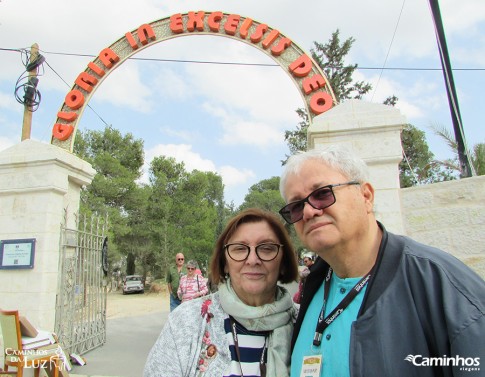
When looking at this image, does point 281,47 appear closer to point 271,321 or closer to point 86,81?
point 86,81

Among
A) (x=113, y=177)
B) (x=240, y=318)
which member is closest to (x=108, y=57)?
(x=240, y=318)

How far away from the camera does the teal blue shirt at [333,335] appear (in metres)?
1.15

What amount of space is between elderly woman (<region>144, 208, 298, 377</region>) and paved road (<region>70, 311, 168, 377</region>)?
3889 millimetres

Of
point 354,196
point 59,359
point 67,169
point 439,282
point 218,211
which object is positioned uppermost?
point 218,211

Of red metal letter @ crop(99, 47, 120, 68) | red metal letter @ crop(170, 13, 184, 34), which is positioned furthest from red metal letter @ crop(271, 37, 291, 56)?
red metal letter @ crop(99, 47, 120, 68)

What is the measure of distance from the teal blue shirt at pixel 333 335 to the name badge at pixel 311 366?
16mm

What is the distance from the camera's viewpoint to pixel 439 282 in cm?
102

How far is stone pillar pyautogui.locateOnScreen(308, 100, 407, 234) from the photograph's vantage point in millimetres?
3451

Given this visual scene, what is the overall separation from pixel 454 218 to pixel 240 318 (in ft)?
8.26

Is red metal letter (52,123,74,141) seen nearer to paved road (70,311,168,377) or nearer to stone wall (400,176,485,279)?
paved road (70,311,168,377)

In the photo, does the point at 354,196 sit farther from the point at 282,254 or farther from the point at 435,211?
the point at 435,211

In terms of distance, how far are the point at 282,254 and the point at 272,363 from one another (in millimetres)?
523

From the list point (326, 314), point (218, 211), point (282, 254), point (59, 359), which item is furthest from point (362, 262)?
point (218, 211)

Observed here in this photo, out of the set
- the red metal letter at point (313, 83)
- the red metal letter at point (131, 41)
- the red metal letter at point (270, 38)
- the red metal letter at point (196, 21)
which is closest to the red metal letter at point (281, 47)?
the red metal letter at point (270, 38)
